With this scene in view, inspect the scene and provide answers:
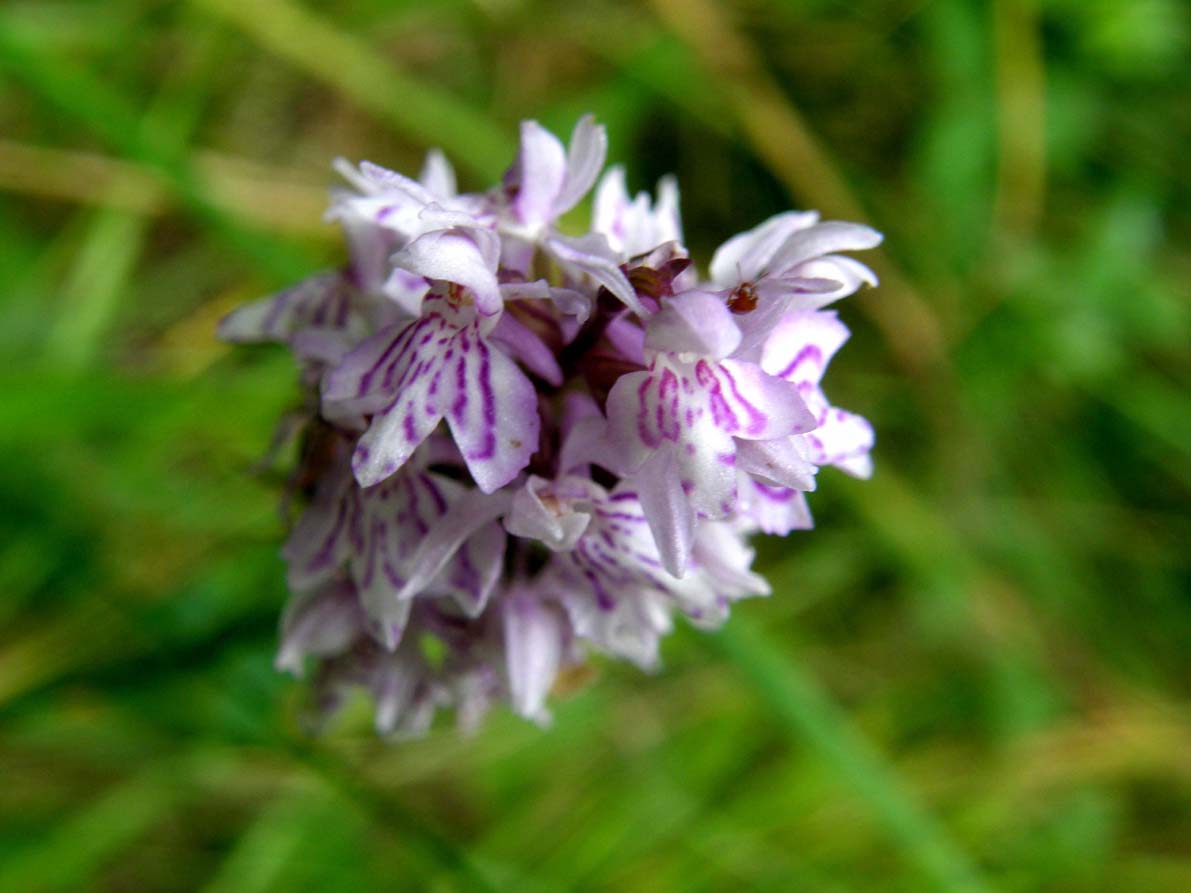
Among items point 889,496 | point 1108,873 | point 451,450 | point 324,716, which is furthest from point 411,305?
point 1108,873

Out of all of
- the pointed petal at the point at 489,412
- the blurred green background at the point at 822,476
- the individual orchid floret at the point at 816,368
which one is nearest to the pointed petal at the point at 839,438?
the individual orchid floret at the point at 816,368

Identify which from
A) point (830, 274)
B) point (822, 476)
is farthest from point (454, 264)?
point (822, 476)

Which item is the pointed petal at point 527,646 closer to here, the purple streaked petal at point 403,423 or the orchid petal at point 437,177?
the purple streaked petal at point 403,423

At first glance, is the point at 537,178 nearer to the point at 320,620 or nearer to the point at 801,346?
the point at 801,346

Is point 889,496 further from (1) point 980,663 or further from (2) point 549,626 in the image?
(2) point 549,626

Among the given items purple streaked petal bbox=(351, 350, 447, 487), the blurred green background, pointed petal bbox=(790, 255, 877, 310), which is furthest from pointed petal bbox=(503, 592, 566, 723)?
the blurred green background

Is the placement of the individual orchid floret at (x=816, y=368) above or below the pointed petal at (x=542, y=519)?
above

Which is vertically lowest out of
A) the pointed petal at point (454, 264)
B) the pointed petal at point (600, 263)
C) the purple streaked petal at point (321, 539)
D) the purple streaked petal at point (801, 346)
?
the purple streaked petal at point (321, 539)

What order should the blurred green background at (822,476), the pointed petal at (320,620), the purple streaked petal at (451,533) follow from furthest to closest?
the blurred green background at (822,476) → the pointed petal at (320,620) → the purple streaked petal at (451,533)
